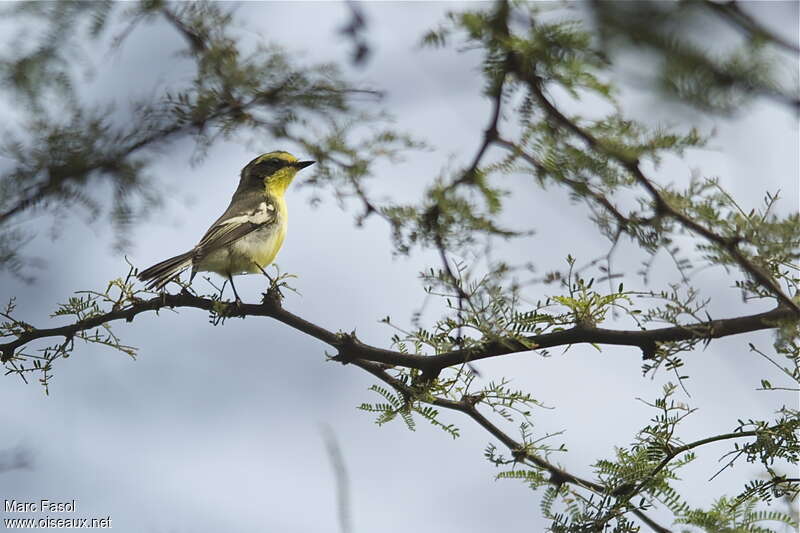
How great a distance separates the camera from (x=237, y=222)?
19.2 ft

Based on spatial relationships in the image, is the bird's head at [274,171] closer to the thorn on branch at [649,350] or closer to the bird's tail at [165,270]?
the bird's tail at [165,270]

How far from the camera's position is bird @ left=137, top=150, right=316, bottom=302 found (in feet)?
15.9

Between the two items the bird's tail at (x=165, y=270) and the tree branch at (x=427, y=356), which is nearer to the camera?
the tree branch at (x=427, y=356)

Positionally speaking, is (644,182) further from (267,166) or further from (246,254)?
(267,166)

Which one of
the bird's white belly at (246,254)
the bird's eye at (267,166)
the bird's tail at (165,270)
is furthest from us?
the bird's eye at (267,166)

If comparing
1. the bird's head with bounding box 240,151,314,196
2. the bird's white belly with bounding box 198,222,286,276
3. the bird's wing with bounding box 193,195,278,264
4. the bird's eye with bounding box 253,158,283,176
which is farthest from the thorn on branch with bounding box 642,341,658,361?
the bird's eye with bounding box 253,158,283,176

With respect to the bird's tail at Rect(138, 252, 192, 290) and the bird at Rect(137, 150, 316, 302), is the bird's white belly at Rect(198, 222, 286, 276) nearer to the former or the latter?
the bird at Rect(137, 150, 316, 302)

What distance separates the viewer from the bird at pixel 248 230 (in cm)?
484

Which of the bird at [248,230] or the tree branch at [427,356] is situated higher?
the bird at [248,230]

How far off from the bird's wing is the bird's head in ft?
0.83

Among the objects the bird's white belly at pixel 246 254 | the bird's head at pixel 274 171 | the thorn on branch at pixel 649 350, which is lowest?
the thorn on branch at pixel 649 350

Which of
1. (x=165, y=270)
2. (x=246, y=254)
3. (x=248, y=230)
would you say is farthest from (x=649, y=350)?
(x=248, y=230)

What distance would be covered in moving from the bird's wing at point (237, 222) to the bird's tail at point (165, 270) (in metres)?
0.29

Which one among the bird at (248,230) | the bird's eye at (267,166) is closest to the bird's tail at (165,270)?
the bird at (248,230)
